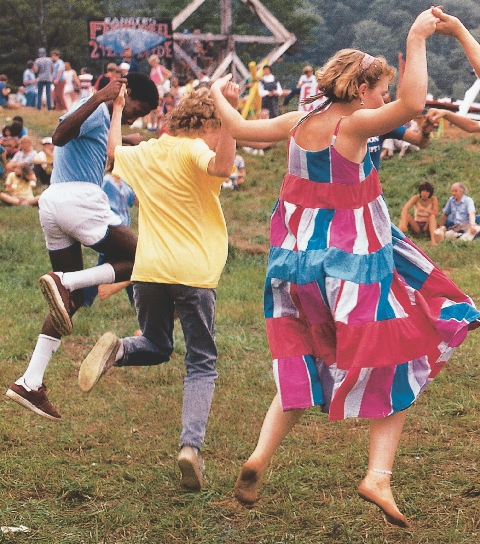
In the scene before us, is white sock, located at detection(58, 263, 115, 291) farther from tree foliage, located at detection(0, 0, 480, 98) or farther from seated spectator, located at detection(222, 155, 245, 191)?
tree foliage, located at detection(0, 0, 480, 98)

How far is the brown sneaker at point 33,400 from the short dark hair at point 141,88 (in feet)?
5.78

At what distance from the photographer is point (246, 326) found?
7.63 m

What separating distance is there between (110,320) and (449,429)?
12.6 ft

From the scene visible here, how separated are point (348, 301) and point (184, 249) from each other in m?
1.16

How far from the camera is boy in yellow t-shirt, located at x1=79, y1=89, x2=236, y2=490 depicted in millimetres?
4246

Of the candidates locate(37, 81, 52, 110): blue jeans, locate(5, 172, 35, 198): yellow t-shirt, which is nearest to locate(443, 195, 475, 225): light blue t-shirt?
locate(5, 172, 35, 198): yellow t-shirt

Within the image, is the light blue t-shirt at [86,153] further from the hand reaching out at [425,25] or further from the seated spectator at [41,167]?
the seated spectator at [41,167]

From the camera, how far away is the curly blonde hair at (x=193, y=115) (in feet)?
14.2

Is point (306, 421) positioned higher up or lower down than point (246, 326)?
higher up

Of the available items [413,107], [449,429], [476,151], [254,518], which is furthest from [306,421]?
[476,151]

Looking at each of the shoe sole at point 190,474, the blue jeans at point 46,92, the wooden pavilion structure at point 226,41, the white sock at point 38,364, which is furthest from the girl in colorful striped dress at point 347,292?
the wooden pavilion structure at point 226,41

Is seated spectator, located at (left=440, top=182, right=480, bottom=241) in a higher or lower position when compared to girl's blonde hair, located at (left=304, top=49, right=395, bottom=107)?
lower

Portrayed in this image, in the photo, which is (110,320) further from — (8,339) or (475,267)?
(475,267)

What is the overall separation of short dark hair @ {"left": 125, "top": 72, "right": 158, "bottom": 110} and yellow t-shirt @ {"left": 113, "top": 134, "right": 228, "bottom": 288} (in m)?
0.79
